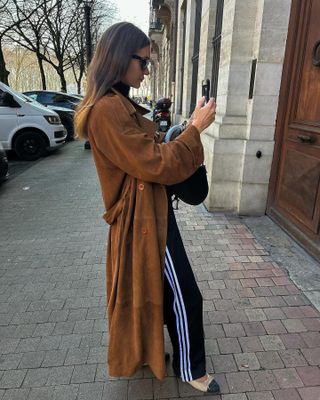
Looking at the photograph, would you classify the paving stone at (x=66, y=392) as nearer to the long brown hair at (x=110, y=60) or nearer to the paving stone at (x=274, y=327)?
the paving stone at (x=274, y=327)

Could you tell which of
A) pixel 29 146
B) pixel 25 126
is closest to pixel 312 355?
pixel 25 126

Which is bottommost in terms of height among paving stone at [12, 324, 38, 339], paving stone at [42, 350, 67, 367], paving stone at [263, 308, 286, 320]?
paving stone at [12, 324, 38, 339]

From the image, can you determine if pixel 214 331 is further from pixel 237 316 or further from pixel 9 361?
pixel 9 361

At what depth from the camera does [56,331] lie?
2.68m

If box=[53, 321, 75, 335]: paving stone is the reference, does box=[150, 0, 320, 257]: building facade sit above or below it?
above

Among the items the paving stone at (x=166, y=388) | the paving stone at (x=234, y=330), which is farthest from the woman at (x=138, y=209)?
the paving stone at (x=234, y=330)

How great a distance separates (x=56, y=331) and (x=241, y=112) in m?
3.62

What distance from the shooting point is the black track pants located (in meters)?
1.88

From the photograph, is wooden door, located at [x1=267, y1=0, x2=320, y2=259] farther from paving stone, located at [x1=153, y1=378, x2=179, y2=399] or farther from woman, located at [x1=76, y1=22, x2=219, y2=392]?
woman, located at [x1=76, y1=22, x2=219, y2=392]

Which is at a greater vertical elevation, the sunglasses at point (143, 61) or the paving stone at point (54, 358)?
the sunglasses at point (143, 61)

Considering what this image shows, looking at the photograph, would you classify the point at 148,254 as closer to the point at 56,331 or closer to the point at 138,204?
the point at 138,204

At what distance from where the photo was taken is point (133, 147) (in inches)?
60.1

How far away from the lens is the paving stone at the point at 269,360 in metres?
2.32

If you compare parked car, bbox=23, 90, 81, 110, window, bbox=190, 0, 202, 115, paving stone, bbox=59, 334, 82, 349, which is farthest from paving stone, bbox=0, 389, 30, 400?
parked car, bbox=23, 90, 81, 110
